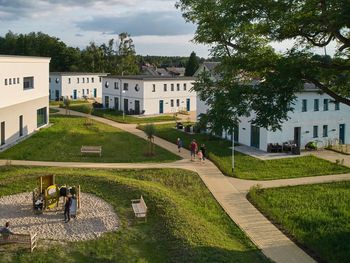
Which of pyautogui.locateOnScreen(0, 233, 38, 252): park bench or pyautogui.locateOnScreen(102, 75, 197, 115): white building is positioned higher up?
pyautogui.locateOnScreen(102, 75, 197, 115): white building

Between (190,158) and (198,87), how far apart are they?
17.5 metres

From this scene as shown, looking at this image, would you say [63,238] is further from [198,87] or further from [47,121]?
[47,121]

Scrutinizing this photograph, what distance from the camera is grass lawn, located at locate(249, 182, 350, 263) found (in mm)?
16188

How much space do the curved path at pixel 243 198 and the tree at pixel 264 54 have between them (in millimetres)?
5739

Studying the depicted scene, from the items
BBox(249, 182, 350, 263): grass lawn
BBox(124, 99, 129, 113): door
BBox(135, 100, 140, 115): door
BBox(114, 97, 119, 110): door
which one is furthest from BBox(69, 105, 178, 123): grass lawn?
BBox(249, 182, 350, 263): grass lawn

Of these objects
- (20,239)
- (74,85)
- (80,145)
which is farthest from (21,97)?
(74,85)

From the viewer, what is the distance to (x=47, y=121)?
4556 cm

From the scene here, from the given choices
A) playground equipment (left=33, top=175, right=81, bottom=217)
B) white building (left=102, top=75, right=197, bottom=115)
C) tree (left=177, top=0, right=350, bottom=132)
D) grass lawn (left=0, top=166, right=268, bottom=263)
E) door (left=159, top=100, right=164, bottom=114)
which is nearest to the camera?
tree (left=177, top=0, right=350, bottom=132)

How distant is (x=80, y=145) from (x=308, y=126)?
59.4 ft

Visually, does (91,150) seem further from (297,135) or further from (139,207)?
(297,135)

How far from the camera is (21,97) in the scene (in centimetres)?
3738

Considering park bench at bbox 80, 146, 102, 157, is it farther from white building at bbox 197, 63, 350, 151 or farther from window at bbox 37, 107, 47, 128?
window at bbox 37, 107, 47, 128

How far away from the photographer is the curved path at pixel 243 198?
16.0 metres

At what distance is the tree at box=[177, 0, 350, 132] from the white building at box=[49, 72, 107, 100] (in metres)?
64.5
